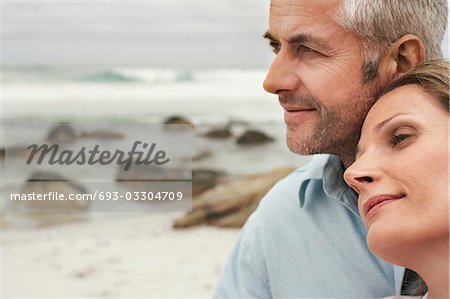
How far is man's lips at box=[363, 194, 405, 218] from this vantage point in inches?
42.0

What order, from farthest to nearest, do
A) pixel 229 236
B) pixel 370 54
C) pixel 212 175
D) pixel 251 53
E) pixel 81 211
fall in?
1. pixel 251 53
2. pixel 212 175
3. pixel 81 211
4. pixel 229 236
5. pixel 370 54

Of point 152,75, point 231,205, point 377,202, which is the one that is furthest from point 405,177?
point 152,75

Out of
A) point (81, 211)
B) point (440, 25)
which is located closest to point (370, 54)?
point (440, 25)

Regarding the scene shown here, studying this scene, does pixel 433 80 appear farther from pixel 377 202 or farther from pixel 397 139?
pixel 377 202

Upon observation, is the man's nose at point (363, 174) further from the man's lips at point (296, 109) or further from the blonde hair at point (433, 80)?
the man's lips at point (296, 109)

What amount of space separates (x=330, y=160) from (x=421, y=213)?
528mm

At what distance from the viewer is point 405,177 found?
1.06 m

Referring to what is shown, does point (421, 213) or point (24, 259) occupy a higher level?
point (421, 213)

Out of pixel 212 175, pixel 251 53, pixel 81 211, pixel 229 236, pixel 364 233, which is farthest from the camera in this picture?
pixel 251 53

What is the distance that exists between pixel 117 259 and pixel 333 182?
407 cm

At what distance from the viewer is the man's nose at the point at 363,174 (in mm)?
1094

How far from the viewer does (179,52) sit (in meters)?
11.5

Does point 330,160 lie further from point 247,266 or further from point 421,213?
point 421,213

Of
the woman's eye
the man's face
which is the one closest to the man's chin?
the man's face
